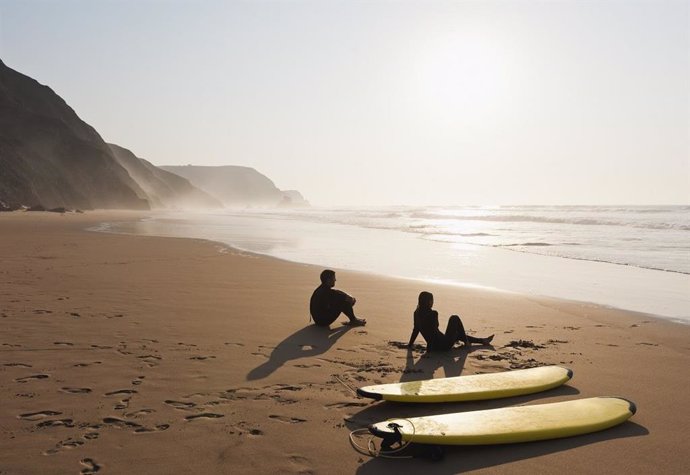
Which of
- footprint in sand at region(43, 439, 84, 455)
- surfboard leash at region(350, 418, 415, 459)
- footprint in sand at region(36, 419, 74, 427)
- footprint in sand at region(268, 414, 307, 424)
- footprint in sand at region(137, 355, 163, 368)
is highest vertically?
surfboard leash at region(350, 418, 415, 459)

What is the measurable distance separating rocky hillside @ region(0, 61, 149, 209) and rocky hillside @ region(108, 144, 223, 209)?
783 inches

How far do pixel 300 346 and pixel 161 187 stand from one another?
121656 millimetres

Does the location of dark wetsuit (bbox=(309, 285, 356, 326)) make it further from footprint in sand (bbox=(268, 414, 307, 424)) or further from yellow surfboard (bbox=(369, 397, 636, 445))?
yellow surfboard (bbox=(369, 397, 636, 445))

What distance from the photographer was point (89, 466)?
11.2 feet

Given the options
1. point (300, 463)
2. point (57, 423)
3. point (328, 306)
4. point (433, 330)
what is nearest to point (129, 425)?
point (57, 423)

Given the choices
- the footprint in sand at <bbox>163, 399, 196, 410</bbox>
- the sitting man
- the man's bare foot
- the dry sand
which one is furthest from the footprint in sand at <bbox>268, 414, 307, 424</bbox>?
the man's bare foot

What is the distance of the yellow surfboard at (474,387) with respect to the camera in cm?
464

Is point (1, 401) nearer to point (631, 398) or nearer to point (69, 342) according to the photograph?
point (69, 342)

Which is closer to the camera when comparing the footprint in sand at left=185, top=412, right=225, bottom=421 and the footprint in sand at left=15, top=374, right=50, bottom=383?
the footprint in sand at left=185, top=412, right=225, bottom=421

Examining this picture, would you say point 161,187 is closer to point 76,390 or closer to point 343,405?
point 76,390

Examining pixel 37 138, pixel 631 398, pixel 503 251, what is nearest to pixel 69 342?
pixel 631 398

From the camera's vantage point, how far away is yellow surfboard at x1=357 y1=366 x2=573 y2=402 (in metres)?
4.64

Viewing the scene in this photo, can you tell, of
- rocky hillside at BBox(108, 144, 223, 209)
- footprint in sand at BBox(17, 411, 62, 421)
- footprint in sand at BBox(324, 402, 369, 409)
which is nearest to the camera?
footprint in sand at BBox(17, 411, 62, 421)

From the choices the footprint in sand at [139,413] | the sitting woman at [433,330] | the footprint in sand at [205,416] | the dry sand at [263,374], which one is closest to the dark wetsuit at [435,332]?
the sitting woman at [433,330]
